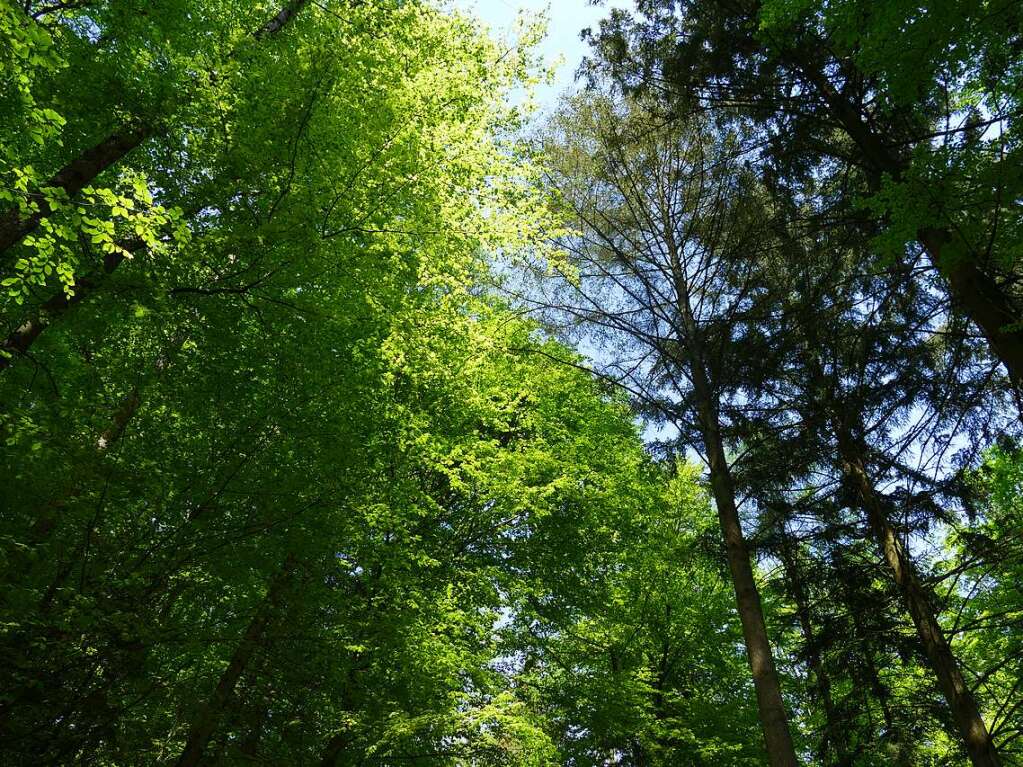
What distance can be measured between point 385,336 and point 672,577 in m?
8.40

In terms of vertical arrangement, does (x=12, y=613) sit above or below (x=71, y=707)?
above

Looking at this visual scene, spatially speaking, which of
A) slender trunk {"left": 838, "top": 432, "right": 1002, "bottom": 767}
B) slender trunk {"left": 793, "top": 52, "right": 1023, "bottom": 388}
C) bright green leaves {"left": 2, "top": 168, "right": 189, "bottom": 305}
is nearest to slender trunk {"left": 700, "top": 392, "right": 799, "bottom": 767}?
slender trunk {"left": 838, "top": 432, "right": 1002, "bottom": 767}

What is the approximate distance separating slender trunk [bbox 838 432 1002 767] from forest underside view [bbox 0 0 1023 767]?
41 millimetres

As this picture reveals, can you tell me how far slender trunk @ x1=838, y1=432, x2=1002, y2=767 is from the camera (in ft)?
20.9

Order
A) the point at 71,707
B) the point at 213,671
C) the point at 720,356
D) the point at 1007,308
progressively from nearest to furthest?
the point at 71,707
the point at 1007,308
the point at 213,671
the point at 720,356

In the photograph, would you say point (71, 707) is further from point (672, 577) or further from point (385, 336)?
point (672, 577)

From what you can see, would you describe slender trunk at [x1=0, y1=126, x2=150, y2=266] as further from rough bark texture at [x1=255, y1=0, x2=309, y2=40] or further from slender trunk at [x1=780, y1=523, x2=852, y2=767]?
slender trunk at [x1=780, y1=523, x2=852, y2=767]

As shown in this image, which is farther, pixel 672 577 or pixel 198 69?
pixel 672 577

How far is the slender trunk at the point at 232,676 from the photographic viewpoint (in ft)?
18.9

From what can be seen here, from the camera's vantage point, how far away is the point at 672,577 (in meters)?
13.7

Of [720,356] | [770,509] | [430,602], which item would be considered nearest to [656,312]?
[720,356]

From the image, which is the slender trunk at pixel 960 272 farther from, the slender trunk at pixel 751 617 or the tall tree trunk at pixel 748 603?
the slender trunk at pixel 751 617

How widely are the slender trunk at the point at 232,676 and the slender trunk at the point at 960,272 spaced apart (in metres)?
6.09

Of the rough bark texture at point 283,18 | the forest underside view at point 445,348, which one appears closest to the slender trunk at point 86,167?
the forest underside view at point 445,348
